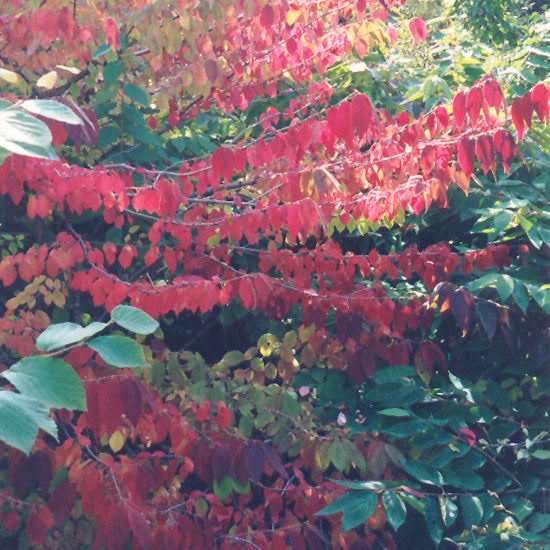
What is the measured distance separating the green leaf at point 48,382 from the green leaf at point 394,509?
180 centimetres

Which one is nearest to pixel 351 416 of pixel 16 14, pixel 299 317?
pixel 299 317

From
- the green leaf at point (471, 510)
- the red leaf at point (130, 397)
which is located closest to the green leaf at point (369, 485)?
the green leaf at point (471, 510)

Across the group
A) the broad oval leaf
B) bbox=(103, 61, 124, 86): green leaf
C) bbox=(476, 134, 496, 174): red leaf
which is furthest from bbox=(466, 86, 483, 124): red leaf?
the broad oval leaf

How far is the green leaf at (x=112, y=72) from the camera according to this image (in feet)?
9.23

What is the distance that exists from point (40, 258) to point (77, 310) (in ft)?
1.74

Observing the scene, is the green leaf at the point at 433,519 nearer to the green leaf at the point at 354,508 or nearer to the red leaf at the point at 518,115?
the green leaf at the point at 354,508

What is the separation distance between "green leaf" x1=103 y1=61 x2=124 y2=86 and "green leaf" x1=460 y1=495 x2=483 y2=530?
2.37 m

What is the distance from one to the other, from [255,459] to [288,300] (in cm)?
73

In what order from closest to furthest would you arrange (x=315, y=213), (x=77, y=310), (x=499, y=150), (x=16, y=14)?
(x=499, y=150) < (x=315, y=213) < (x=16, y=14) < (x=77, y=310)

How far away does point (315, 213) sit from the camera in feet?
7.92

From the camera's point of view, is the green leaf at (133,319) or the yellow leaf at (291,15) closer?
the green leaf at (133,319)

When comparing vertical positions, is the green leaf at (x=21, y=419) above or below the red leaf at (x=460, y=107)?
above

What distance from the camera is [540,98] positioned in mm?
1977

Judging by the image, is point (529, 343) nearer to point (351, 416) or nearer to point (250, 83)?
point (351, 416)
